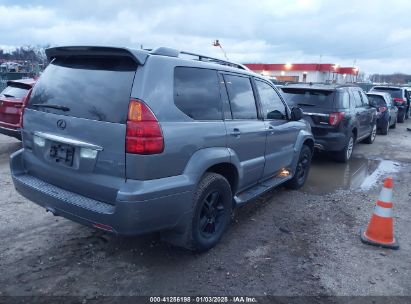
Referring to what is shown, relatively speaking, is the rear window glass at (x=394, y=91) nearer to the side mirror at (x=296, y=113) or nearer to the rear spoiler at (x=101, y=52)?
the side mirror at (x=296, y=113)

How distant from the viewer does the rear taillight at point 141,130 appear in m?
2.85

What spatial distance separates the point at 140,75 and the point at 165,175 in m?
0.84

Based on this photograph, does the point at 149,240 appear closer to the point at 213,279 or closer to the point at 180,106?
the point at 213,279

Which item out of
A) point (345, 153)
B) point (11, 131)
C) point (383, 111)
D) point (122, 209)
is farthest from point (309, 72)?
point (122, 209)

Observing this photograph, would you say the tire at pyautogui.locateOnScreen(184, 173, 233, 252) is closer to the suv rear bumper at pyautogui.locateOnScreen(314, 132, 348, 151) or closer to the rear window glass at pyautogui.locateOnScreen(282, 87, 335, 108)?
the rear window glass at pyautogui.locateOnScreen(282, 87, 335, 108)

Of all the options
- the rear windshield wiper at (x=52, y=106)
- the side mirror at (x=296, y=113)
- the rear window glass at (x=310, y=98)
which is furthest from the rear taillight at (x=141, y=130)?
the rear window glass at (x=310, y=98)

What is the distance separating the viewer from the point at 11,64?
28.0 metres

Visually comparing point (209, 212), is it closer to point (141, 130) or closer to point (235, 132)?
point (235, 132)

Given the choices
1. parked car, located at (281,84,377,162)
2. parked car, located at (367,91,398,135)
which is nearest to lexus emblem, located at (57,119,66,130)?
parked car, located at (281,84,377,162)

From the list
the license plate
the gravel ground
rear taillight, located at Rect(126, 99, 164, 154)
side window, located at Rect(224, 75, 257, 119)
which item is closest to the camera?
rear taillight, located at Rect(126, 99, 164, 154)

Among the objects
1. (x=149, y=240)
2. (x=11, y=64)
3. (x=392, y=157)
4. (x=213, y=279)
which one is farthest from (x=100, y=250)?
(x=11, y=64)

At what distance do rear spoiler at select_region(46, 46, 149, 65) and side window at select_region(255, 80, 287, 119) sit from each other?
82.8 inches

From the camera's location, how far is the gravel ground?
324 cm

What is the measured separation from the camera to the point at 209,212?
3.80 metres
